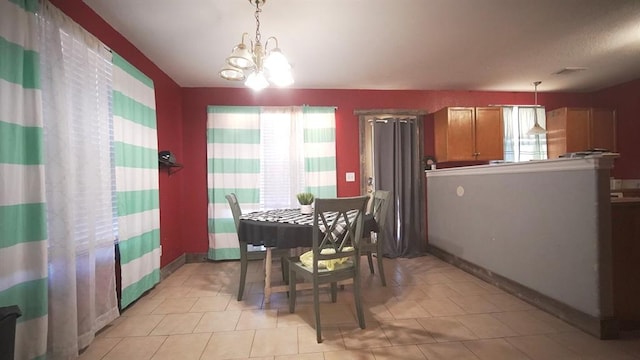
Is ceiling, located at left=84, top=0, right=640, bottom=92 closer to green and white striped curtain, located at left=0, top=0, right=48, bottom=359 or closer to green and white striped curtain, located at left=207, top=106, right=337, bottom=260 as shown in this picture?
green and white striped curtain, located at left=207, top=106, right=337, bottom=260

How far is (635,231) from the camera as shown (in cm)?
184

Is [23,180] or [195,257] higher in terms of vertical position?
[23,180]

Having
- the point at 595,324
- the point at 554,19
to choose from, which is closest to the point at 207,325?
the point at 595,324

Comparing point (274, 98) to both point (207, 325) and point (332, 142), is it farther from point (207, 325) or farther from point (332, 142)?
point (207, 325)

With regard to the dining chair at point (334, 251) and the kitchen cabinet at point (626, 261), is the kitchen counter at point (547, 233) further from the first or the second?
the dining chair at point (334, 251)

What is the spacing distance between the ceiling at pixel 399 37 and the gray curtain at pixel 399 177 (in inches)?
28.0

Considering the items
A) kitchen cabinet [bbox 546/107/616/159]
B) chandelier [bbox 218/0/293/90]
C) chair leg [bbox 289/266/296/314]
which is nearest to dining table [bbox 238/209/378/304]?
chair leg [bbox 289/266/296/314]

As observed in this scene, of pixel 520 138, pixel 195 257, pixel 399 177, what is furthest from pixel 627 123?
pixel 195 257

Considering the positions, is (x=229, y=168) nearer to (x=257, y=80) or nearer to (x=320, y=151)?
(x=320, y=151)

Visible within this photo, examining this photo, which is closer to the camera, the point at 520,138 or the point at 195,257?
the point at 195,257

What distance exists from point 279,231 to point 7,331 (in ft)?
4.63

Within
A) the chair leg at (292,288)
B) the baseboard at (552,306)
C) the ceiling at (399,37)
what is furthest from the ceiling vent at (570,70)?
the chair leg at (292,288)

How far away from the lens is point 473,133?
3.83 m

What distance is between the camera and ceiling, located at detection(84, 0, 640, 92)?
2121mm
